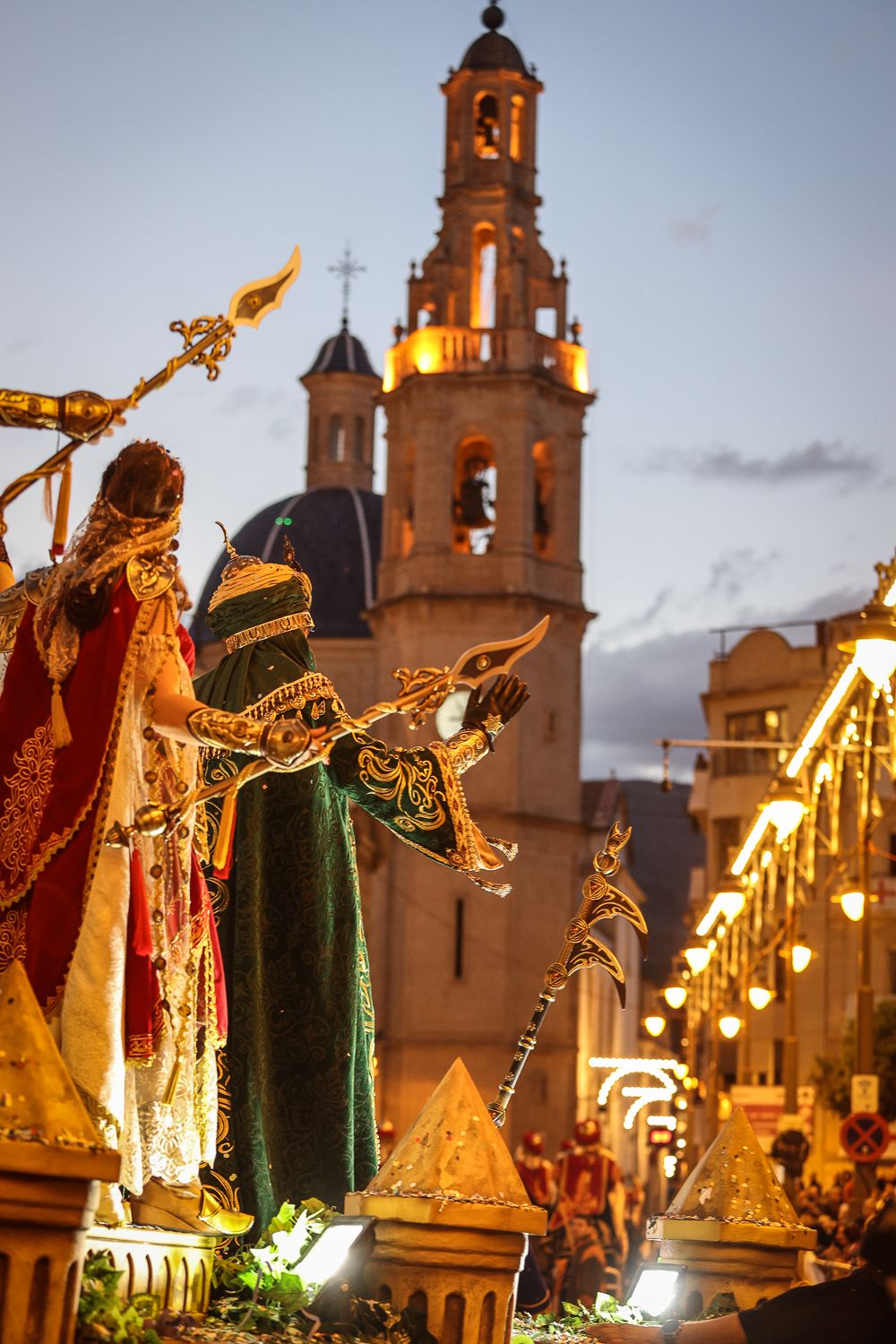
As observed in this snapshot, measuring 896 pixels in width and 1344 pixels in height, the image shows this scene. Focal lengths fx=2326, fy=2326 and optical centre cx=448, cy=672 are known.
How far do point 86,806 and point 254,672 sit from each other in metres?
1.73

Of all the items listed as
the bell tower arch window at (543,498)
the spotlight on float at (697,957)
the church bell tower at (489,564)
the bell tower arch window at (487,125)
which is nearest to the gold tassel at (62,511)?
the spotlight on float at (697,957)

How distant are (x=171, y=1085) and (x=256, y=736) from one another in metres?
0.96

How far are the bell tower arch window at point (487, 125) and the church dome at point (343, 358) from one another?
77.9ft

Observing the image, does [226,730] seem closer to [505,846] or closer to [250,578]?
[505,846]

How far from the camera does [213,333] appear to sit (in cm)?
633

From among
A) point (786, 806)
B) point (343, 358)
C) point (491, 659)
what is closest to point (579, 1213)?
point (786, 806)

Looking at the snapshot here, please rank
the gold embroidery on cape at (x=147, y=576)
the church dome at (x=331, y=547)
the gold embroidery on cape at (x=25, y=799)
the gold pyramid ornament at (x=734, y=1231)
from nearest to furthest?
the gold embroidery on cape at (x=25, y=799), the gold embroidery on cape at (x=147, y=576), the gold pyramid ornament at (x=734, y=1231), the church dome at (x=331, y=547)

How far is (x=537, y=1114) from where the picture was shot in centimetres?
5331

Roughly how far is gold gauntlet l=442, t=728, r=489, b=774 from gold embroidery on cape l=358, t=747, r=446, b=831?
0.10m

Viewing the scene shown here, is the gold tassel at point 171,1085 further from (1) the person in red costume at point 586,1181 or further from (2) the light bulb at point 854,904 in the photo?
(2) the light bulb at point 854,904

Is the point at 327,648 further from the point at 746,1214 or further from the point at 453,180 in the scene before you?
the point at 746,1214

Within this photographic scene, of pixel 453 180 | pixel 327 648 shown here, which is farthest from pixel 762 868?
pixel 327 648

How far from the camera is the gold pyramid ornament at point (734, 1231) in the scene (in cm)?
778

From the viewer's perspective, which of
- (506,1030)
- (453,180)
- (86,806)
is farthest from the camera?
(453,180)
